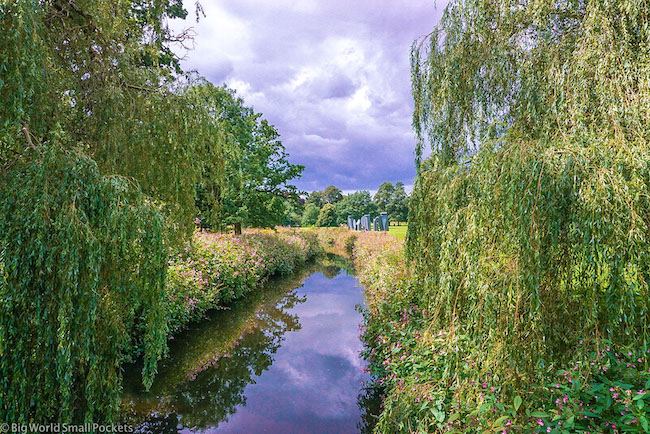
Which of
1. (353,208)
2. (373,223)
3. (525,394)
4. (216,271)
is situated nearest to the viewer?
(525,394)

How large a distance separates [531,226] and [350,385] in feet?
14.7

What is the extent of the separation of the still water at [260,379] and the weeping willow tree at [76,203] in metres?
2.03

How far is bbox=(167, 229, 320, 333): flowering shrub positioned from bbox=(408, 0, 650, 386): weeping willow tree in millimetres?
3830

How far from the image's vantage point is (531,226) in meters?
2.99

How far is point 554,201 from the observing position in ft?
9.80

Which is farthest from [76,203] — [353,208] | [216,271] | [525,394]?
[353,208]

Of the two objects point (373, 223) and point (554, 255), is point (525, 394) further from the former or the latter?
point (373, 223)

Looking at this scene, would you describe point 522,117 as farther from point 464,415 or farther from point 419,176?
point 464,415

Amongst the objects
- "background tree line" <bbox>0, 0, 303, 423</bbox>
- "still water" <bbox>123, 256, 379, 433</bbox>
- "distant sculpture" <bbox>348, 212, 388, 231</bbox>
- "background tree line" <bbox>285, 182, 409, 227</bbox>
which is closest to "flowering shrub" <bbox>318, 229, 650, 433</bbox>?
"still water" <bbox>123, 256, 379, 433</bbox>

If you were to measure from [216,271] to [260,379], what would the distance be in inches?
166

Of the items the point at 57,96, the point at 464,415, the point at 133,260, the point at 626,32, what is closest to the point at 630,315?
the point at 464,415

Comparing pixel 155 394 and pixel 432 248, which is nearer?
pixel 432 248

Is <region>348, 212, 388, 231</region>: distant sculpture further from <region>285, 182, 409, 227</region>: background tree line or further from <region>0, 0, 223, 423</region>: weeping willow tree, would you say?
<region>0, 0, 223, 423</region>: weeping willow tree

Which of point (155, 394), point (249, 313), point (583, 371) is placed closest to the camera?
point (583, 371)
